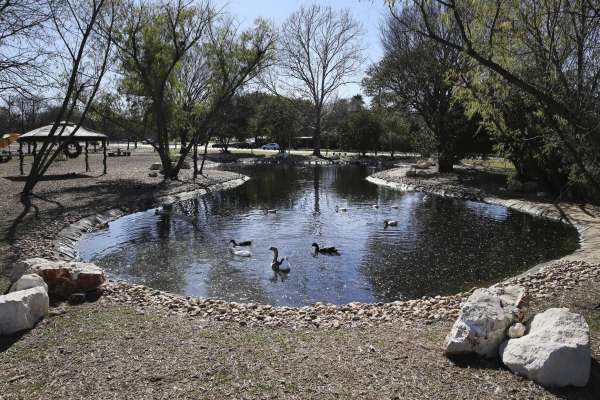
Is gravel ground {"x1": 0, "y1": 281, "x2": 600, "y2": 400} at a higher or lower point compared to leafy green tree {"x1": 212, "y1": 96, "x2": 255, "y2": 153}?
lower

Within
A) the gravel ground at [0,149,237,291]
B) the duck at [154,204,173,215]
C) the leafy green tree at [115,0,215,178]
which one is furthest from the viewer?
the leafy green tree at [115,0,215,178]

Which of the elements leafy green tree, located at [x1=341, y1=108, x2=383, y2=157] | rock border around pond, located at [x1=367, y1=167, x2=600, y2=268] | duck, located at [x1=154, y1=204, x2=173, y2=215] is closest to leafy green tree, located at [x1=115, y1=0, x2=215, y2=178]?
duck, located at [x1=154, y1=204, x2=173, y2=215]

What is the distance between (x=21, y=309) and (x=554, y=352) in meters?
6.86

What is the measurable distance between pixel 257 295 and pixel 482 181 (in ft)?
75.3

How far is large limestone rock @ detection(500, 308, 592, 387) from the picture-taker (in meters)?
5.16

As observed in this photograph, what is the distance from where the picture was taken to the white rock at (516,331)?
5.93m

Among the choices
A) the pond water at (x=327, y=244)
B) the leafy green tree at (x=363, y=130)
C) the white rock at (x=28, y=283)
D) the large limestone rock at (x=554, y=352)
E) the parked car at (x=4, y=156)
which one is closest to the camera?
the large limestone rock at (x=554, y=352)

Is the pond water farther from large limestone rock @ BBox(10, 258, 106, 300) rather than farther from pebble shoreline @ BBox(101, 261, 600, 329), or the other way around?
large limestone rock @ BBox(10, 258, 106, 300)

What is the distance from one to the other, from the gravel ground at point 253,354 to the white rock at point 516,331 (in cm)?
43

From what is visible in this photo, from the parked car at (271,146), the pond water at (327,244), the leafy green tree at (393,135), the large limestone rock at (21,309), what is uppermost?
the leafy green tree at (393,135)

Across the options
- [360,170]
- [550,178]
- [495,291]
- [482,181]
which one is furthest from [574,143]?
[360,170]

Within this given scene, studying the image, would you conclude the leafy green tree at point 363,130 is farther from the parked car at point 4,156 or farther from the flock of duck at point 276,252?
the flock of duck at point 276,252

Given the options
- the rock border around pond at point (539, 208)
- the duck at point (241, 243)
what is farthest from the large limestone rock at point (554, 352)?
the duck at point (241, 243)

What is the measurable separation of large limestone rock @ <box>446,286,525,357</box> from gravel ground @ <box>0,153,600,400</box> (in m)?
→ 0.15
